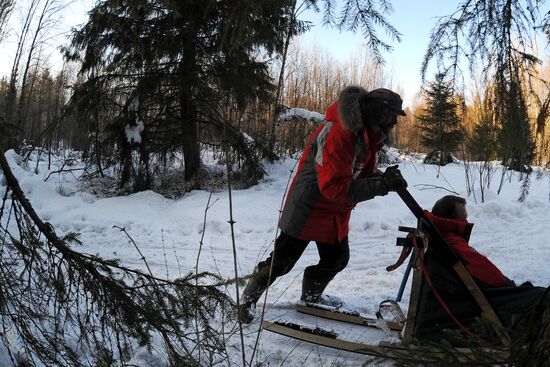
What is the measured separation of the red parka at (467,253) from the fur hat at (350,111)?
2.60 ft

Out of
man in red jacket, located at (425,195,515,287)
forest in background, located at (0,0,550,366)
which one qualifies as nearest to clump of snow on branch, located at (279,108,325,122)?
forest in background, located at (0,0,550,366)

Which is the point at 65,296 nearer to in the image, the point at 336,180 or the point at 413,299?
the point at 336,180

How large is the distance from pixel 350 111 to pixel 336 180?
→ 0.45 m

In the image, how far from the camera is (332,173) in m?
2.85

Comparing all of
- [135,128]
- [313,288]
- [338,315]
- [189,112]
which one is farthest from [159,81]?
[338,315]

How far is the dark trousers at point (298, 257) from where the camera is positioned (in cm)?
328

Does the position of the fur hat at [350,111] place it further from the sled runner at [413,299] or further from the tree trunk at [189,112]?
the tree trunk at [189,112]

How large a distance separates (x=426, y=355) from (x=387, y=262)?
13.9 ft

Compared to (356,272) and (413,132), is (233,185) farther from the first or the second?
(413,132)

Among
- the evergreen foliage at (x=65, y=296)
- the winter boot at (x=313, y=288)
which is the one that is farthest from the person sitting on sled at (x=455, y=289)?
the evergreen foliage at (x=65, y=296)

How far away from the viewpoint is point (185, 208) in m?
7.19

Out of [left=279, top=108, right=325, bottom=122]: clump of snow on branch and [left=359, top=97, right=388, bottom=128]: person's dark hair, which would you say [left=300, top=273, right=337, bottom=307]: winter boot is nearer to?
[left=359, top=97, right=388, bottom=128]: person's dark hair

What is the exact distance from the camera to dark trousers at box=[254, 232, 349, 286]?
3281mm

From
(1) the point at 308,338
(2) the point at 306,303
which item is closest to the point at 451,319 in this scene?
(1) the point at 308,338
